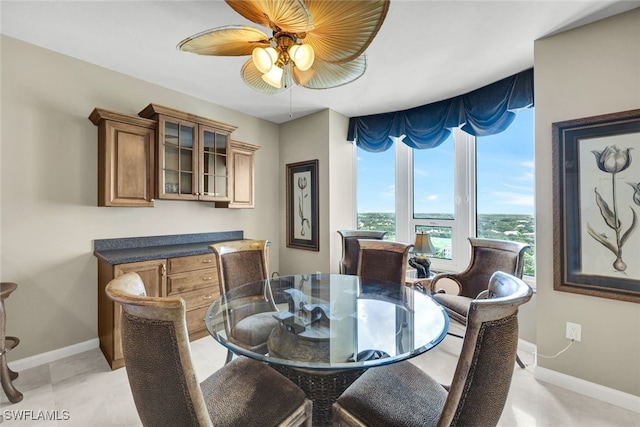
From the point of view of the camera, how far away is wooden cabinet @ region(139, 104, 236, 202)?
259 cm

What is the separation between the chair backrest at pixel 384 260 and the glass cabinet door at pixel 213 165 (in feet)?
5.75

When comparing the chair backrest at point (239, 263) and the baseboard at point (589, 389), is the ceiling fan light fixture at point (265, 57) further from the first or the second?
the baseboard at point (589, 389)

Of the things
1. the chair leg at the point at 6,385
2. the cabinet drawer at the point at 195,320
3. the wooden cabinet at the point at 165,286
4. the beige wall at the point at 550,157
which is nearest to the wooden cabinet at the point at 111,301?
the wooden cabinet at the point at 165,286

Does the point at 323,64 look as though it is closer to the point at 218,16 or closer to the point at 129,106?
the point at 218,16

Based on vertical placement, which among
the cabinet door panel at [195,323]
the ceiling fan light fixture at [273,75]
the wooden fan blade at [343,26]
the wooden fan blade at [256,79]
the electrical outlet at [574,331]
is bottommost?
the cabinet door panel at [195,323]

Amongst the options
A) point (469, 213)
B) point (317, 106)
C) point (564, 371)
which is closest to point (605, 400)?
point (564, 371)

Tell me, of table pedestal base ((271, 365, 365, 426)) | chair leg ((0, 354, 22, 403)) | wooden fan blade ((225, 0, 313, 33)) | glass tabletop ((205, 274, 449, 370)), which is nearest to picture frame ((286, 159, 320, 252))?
glass tabletop ((205, 274, 449, 370))

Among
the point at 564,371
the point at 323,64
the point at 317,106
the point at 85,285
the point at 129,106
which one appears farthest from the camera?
the point at 317,106

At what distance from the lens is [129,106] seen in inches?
106

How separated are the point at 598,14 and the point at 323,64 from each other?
193 centimetres

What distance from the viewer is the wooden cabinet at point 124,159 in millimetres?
2340

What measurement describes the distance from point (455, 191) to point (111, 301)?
3.68 meters

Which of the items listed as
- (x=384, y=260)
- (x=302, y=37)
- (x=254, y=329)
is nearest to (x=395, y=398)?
(x=254, y=329)

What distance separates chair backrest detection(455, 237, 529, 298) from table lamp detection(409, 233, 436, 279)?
1.19 ft
